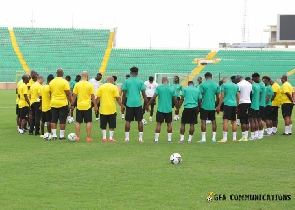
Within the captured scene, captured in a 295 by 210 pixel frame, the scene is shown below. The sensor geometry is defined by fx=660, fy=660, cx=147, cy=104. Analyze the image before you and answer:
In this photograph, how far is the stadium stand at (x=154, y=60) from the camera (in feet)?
204

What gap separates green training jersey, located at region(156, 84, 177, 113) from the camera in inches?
697

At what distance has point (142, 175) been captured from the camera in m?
12.0

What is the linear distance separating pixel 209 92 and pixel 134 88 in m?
2.10

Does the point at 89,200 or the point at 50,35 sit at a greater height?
the point at 50,35

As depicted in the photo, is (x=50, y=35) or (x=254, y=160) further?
(x=50, y=35)

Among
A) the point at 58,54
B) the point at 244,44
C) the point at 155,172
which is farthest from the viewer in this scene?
Answer: the point at 244,44

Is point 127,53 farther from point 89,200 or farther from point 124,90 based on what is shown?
point 89,200

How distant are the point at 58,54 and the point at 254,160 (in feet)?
169

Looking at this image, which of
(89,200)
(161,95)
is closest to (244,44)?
(161,95)

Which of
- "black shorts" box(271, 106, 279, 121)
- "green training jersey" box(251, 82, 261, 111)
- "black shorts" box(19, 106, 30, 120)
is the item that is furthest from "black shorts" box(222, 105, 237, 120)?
"black shorts" box(19, 106, 30, 120)

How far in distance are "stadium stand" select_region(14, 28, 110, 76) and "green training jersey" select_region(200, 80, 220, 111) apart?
41.3 m

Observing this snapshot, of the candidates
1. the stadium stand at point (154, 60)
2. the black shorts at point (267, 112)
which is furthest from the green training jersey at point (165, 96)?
the stadium stand at point (154, 60)

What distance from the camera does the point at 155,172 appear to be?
12.4 m

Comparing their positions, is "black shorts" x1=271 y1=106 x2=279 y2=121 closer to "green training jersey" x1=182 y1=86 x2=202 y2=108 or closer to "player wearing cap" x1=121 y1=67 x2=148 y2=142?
"green training jersey" x1=182 y1=86 x2=202 y2=108
